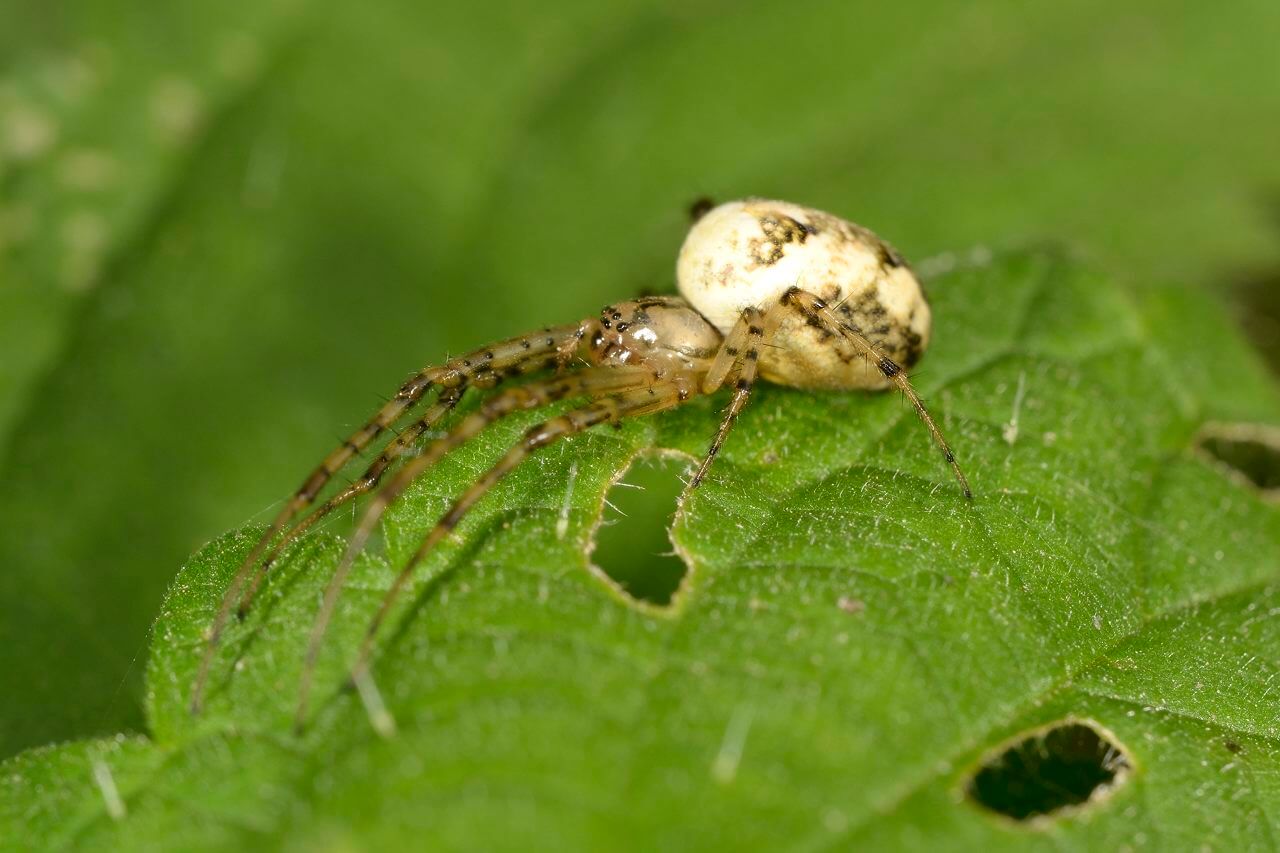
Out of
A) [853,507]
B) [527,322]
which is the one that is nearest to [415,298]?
[527,322]

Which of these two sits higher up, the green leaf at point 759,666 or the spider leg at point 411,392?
the spider leg at point 411,392

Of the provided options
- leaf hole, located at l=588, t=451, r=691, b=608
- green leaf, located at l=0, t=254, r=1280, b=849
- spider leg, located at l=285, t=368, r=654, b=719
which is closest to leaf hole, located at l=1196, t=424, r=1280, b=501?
green leaf, located at l=0, t=254, r=1280, b=849

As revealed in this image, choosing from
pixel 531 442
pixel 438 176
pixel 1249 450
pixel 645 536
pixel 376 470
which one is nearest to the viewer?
Result: pixel 531 442

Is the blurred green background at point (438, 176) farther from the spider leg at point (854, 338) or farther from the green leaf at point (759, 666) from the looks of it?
the green leaf at point (759, 666)

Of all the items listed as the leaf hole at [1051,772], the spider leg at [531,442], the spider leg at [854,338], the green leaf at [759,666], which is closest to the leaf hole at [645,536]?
the green leaf at [759,666]

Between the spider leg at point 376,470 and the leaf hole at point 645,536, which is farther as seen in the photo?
the spider leg at point 376,470

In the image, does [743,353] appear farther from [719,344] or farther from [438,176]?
[438,176]

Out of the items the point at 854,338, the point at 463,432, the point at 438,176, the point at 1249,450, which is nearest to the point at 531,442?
the point at 463,432
